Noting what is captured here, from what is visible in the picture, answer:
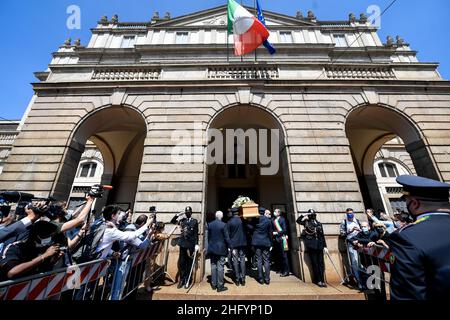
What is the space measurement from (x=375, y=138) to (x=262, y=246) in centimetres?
1255

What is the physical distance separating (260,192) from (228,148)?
440 cm

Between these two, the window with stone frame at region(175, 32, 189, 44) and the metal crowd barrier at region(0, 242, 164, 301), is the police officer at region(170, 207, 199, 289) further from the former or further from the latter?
the window with stone frame at region(175, 32, 189, 44)

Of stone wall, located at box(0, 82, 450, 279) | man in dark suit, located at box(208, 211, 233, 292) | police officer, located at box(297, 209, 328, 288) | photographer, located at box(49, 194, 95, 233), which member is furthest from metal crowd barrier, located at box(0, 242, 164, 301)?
police officer, located at box(297, 209, 328, 288)

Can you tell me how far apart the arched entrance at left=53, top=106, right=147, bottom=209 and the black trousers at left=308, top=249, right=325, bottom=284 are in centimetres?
936

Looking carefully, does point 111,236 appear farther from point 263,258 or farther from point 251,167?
point 251,167

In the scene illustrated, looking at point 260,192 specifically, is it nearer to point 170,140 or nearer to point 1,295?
point 170,140

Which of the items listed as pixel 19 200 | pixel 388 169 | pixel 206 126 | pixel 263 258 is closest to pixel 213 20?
pixel 206 126

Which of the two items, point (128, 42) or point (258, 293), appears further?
point (128, 42)

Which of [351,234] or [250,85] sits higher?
[250,85]

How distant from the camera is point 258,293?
521 cm

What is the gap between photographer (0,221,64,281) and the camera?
6.69ft

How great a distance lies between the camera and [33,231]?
2219 mm
